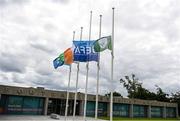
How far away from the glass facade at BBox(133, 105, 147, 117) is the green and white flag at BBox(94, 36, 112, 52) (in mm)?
38209

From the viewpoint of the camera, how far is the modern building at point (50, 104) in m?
37.7

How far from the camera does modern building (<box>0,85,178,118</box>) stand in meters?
37.7

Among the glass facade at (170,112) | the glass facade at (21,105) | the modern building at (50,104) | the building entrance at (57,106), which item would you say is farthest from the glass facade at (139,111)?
the glass facade at (21,105)

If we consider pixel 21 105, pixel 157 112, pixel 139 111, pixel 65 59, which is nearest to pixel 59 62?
pixel 65 59

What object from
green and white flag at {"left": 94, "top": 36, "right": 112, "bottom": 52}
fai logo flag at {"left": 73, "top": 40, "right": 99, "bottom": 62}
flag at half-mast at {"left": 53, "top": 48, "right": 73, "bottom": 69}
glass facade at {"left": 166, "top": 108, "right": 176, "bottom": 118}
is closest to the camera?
green and white flag at {"left": 94, "top": 36, "right": 112, "bottom": 52}

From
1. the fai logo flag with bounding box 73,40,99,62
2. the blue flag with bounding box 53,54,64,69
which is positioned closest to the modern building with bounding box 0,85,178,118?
the blue flag with bounding box 53,54,64,69

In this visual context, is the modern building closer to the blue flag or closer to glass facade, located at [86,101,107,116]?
glass facade, located at [86,101,107,116]

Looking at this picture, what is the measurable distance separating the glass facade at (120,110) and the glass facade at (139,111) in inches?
99.3

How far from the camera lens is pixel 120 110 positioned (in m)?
52.5

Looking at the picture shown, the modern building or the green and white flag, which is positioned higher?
the green and white flag

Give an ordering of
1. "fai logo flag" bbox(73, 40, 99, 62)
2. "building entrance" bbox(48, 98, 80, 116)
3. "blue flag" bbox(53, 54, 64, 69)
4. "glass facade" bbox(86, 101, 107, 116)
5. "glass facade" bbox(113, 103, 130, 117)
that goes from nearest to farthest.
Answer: "fai logo flag" bbox(73, 40, 99, 62) → "blue flag" bbox(53, 54, 64, 69) → "building entrance" bbox(48, 98, 80, 116) → "glass facade" bbox(86, 101, 107, 116) → "glass facade" bbox(113, 103, 130, 117)

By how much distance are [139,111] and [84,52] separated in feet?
126

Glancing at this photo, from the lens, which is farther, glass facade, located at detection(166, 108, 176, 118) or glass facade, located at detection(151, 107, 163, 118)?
glass facade, located at detection(166, 108, 176, 118)

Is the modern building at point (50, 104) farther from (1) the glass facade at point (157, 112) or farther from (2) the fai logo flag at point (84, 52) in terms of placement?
(2) the fai logo flag at point (84, 52)
